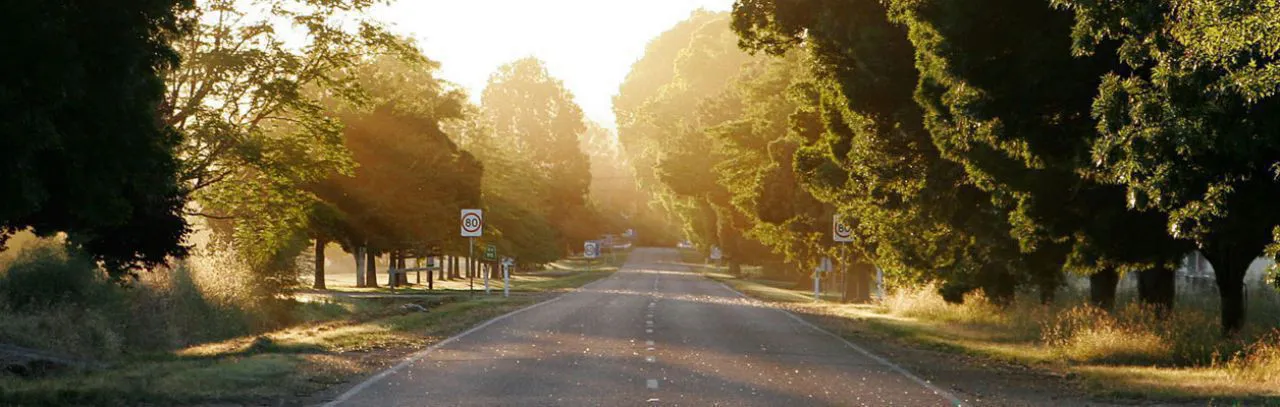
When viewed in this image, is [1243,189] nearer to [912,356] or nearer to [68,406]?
[912,356]

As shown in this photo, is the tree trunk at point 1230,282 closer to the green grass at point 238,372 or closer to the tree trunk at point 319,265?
the green grass at point 238,372

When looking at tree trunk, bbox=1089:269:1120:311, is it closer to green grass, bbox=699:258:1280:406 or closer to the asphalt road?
green grass, bbox=699:258:1280:406

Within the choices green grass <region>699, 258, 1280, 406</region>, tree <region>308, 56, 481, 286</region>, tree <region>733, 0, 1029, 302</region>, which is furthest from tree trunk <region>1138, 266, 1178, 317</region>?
tree <region>308, 56, 481, 286</region>

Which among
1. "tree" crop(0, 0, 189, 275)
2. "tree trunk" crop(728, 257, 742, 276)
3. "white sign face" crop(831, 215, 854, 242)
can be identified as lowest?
"tree trunk" crop(728, 257, 742, 276)

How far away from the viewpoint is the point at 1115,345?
20797mm

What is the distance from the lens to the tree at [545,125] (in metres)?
120

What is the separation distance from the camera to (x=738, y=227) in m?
68.8

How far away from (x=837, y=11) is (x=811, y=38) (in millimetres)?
901

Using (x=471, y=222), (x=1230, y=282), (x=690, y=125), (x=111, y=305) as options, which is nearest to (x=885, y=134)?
(x=1230, y=282)

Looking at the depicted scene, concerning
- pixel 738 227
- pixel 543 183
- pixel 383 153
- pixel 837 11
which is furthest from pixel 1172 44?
pixel 543 183

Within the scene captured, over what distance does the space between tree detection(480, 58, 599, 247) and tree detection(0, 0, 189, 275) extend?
10268 cm

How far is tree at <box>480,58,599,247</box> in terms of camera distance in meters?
120

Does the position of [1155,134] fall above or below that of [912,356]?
above

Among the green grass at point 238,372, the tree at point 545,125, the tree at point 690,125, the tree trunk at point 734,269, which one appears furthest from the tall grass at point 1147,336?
the tree at point 545,125
